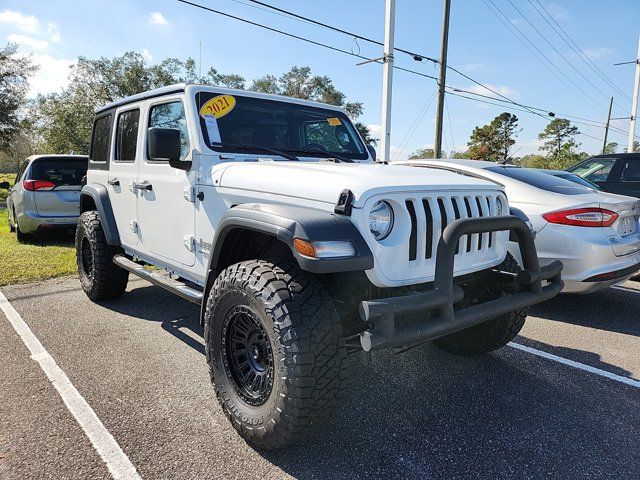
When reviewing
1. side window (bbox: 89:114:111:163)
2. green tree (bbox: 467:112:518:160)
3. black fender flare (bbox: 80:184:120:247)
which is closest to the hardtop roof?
side window (bbox: 89:114:111:163)

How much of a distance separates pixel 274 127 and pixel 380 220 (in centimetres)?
172

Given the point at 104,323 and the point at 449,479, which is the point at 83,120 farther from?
the point at 449,479

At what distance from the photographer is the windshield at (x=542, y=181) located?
462 cm

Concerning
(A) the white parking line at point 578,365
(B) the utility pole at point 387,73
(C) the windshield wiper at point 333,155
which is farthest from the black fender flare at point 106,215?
(B) the utility pole at point 387,73

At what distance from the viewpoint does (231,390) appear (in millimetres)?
2498

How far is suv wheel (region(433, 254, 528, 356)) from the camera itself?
2902 millimetres

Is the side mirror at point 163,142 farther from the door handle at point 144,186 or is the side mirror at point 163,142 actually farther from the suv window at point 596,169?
the suv window at point 596,169

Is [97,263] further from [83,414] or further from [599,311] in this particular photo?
[599,311]

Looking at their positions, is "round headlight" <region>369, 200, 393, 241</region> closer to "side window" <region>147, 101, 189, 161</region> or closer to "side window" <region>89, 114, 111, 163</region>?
"side window" <region>147, 101, 189, 161</region>

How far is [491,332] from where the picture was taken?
3.27 metres

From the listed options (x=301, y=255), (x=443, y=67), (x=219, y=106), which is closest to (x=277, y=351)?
(x=301, y=255)

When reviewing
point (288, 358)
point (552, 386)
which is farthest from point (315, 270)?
point (552, 386)

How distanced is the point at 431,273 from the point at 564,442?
4.03ft

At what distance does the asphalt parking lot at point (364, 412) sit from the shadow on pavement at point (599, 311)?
0.75ft
